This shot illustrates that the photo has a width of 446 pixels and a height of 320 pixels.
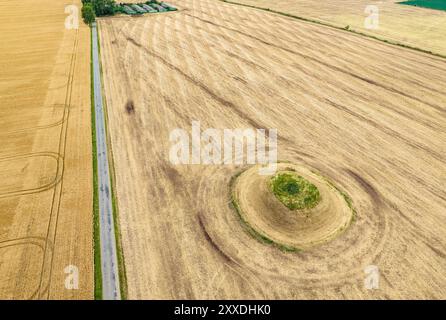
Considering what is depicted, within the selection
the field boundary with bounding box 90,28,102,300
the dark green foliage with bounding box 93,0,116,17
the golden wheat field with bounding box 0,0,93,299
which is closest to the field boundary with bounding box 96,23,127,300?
the field boundary with bounding box 90,28,102,300

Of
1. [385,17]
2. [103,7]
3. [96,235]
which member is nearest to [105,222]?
[96,235]

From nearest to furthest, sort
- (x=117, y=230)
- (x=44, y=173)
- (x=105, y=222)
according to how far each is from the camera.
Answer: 1. (x=117, y=230)
2. (x=105, y=222)
3. (x=44, y=173)

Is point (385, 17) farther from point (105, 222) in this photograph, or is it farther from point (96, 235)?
point (96, 235)

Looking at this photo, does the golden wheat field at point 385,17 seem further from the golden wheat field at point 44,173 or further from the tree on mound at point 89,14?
the golden wheat field at point 44,173

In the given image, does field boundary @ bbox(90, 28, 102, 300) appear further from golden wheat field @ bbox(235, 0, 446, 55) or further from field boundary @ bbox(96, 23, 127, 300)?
golden wheat field @ bbox(235, 0, 446, 55)

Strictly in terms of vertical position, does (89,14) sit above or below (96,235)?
above

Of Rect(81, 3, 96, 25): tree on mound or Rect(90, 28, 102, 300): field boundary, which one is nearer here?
Rect(90, 28, 102, 300): field boundary
